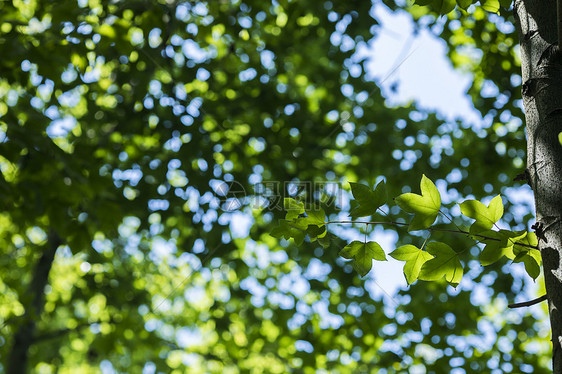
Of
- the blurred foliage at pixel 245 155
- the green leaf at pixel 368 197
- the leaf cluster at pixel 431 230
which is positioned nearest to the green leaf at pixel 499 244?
the leaf cluster at pixel 431 230

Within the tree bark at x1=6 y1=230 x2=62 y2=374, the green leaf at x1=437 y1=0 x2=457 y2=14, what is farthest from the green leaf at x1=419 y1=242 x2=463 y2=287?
the tree bark at x1=6 y1=230 x2=62 y2=374

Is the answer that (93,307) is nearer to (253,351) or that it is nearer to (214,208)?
(253,351)

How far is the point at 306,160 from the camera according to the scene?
3975 millimetres

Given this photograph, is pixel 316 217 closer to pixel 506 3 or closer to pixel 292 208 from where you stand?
pixel 292 208

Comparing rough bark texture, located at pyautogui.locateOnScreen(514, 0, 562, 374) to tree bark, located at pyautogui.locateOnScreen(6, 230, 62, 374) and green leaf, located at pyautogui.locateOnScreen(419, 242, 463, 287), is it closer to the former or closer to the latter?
green leaf, located at pyautogui.locateOnScreen(419, 242, 463, 287)

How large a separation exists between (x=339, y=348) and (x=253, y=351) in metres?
1.15

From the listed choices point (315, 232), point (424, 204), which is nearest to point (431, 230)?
point (424, 204)

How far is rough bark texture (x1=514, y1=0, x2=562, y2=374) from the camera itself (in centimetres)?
103

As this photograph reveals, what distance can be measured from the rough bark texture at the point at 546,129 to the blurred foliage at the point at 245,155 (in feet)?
6.41

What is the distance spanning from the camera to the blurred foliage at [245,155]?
10.1 feet

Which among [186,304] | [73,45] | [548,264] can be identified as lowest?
[186,304]

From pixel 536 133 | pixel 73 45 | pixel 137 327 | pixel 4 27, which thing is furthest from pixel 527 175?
pixel 4 27

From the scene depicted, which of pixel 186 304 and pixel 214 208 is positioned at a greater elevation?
pixel 214 208

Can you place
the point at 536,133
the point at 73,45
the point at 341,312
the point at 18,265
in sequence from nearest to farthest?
the point at 536,133
the point at 73,45
the point at 341,312
the point at 18,265
